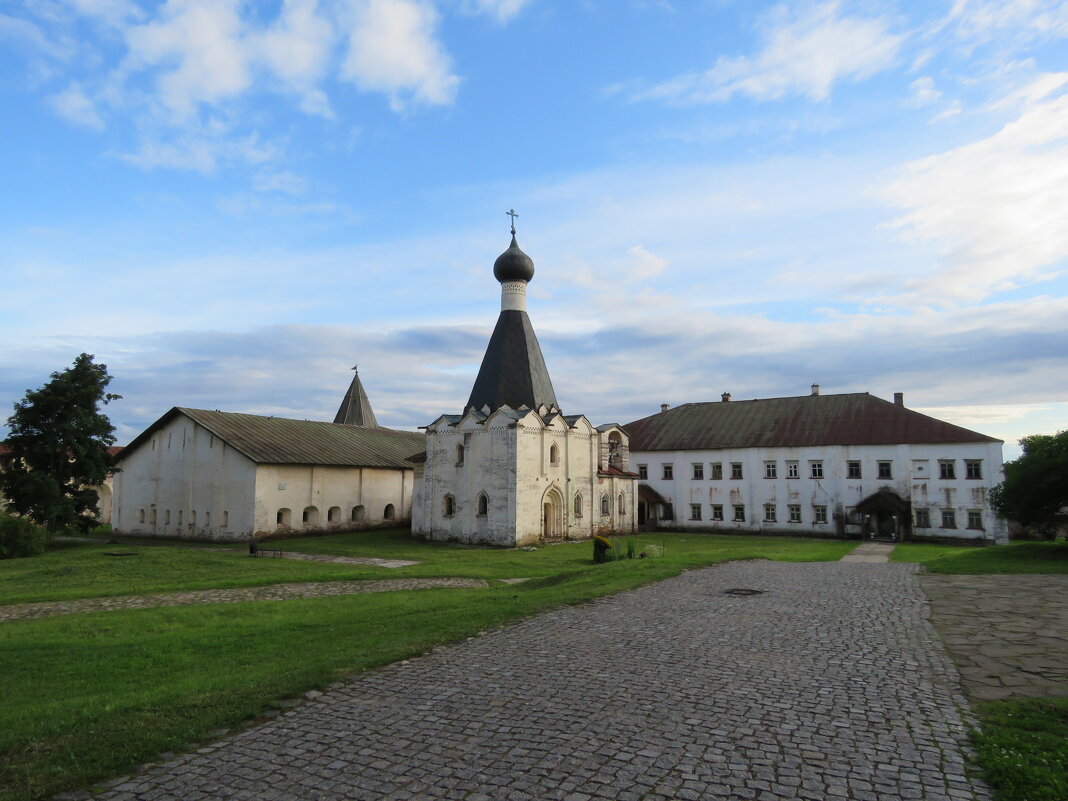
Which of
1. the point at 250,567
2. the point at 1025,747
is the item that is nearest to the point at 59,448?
the point at 250,567

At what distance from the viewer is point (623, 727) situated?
558 centimetres

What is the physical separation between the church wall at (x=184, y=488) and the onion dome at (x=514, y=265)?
15.1 metres

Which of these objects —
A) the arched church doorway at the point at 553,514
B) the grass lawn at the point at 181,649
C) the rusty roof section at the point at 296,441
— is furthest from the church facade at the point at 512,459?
the grass lawn at the point at 181,649

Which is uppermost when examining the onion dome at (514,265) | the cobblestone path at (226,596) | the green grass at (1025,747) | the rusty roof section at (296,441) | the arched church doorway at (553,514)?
the onion dome at (514,265)

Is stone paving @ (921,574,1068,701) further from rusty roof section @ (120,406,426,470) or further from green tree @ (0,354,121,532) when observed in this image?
green tree @ (0,354,121,532)

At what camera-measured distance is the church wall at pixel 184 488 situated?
3303 cm

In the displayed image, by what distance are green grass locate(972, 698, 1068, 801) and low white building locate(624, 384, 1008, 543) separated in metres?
33.2

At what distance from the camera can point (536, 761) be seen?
4953 mm

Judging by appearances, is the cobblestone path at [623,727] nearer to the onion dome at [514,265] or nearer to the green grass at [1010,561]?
the green grass at [1010,561]

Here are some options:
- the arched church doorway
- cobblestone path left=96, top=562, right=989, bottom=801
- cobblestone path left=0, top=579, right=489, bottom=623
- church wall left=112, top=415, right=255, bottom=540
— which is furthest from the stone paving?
church wall left=112, top=415, right=255, bottom=540

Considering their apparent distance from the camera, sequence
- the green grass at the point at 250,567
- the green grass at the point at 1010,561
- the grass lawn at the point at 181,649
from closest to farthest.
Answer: the grass lawn at the point at 181,649 → the green grass at the point at 250,567 → the green grass at the point at 1010,561

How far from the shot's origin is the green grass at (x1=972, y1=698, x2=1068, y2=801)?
4.42m

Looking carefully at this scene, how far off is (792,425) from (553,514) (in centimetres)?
1693

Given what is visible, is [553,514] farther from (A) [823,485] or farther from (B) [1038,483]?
(B) [1038,483]
